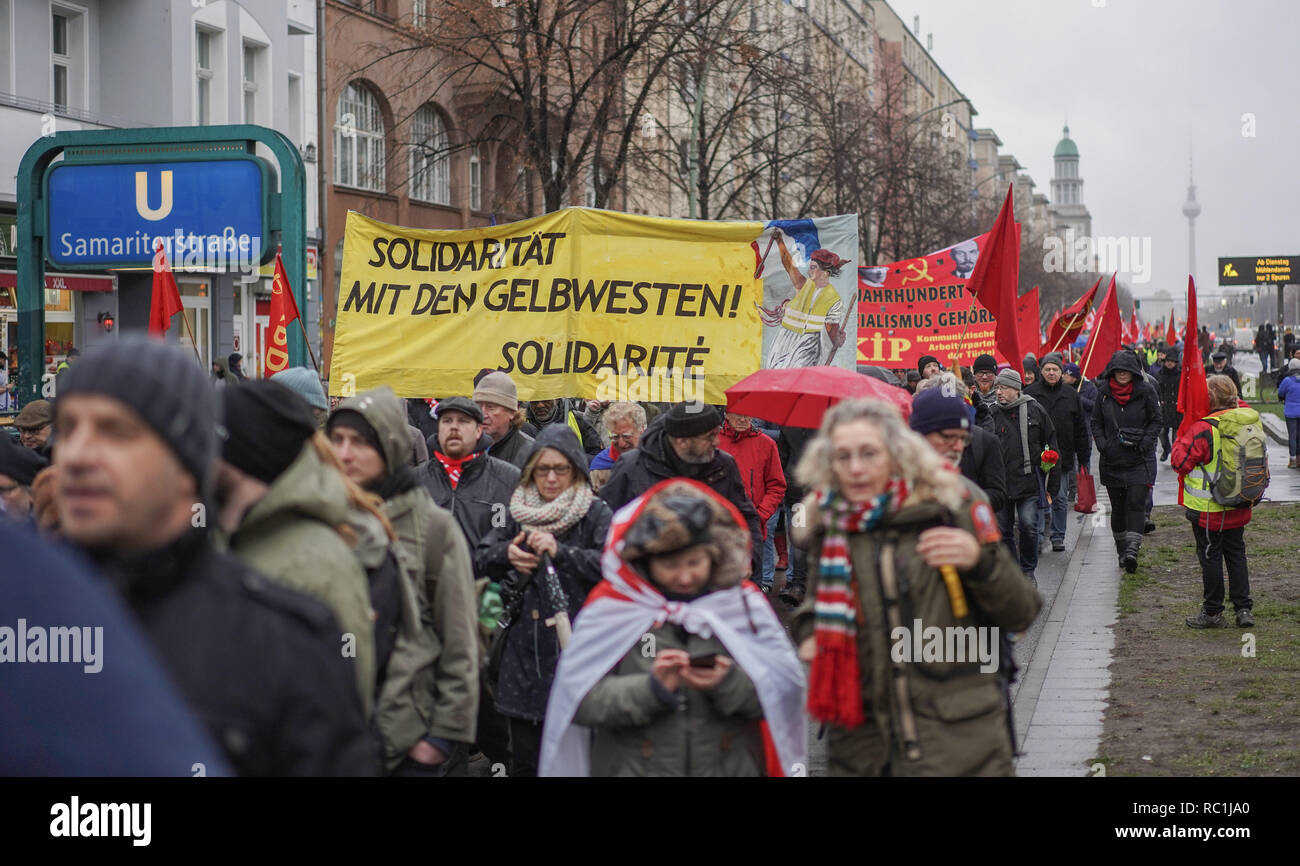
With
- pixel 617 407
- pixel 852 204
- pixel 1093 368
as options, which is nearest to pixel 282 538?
pixel 617 407

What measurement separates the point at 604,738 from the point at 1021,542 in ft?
28.4

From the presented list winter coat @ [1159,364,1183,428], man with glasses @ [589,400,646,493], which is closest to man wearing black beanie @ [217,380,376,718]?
man with glasses @ [589,400,646,493]

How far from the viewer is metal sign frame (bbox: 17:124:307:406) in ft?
35.5

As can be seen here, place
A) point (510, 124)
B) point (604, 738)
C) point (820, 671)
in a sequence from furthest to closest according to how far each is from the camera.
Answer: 1. point (510, 124)
2. point (604, 738)
3. point (820, 671)

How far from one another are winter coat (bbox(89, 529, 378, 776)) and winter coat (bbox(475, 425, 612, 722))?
3.42 m

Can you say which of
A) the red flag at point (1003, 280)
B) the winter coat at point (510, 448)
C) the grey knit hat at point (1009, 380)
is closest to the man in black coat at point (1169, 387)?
the grey knit hat at point (1009, 380)

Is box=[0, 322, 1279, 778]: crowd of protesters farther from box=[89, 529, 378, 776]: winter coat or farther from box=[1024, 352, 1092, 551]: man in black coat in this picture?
box=[1024, 352, 1092, 551]: man in black coat

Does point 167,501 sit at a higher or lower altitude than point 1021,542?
higher

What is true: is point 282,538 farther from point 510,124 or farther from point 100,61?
point 100,61

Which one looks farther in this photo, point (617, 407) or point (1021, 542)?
point (1021, 542)

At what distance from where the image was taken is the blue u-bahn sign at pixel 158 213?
Answer: 10906mm

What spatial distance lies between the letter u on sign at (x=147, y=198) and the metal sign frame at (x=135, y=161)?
13 centimetres
